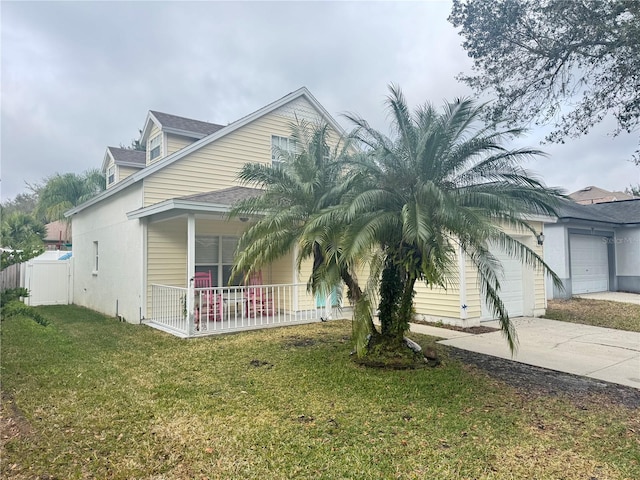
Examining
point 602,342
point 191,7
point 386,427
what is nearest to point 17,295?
point 386,427

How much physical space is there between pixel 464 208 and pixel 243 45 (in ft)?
36.5

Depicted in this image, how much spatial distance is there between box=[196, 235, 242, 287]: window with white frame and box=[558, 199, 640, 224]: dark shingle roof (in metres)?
12.8

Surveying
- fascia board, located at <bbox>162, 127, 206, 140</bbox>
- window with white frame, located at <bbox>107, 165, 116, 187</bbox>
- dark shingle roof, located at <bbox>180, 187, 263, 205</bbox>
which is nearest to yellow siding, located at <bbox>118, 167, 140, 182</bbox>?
window with white frame, located at <bbox>107, 165, 116, 187</bbox>

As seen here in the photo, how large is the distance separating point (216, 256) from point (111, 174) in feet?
22.7

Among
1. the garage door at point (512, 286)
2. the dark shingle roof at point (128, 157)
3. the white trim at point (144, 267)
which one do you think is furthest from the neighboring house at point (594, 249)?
the dark shingle roof at point (128, 157)

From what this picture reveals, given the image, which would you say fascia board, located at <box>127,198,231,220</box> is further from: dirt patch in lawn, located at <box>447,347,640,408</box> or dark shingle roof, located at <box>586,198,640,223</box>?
dark shingle roof, located at <box>586,198,640,223</box>

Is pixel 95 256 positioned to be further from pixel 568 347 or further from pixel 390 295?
pixel 568 347

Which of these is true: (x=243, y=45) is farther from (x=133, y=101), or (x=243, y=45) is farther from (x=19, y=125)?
(x=133, y=101)

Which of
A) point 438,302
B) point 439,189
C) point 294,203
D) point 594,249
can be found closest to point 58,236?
point 294,203

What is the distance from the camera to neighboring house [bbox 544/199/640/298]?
52.0ft

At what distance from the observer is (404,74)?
12633 mm

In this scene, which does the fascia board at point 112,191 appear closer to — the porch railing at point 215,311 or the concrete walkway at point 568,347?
the porch railing at point 215,311

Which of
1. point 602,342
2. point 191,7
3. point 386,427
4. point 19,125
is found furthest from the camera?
point 19,125

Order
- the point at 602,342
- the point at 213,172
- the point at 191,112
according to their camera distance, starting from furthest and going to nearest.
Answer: the point at 191,112 → the point at 213,172 → the point at 602,342
